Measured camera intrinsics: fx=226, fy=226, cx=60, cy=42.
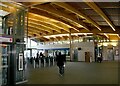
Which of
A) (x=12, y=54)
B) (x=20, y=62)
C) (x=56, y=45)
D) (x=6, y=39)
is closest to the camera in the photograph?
(x=6, y=39)

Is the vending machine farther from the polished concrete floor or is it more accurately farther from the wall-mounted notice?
the polished concrete floor

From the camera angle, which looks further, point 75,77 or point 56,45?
point 56,45

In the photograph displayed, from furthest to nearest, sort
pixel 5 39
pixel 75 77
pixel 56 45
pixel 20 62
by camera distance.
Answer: pixel 56 45, pixel 75 77, pixel 20 62, pixel 5 39

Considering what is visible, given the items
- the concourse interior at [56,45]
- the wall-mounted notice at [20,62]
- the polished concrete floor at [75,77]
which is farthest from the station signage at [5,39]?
the polished concrete floor at [75,77]

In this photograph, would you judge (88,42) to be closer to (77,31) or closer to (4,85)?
(77,31)

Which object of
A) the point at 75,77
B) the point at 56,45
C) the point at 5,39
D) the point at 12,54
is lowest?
the point at 75,77

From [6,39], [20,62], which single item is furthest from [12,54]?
[6,39]

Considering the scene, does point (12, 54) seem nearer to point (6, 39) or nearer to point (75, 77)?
point (6, 39)

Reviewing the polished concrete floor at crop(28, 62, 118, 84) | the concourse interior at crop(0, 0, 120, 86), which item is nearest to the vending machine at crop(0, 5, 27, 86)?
the concourse interior at crop(0, 0, 120, 86)

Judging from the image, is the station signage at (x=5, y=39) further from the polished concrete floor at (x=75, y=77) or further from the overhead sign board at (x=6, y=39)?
the polished concrete floor at (x=75, y=77)

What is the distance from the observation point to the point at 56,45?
158 ft

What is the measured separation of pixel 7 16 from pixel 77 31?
27.6m

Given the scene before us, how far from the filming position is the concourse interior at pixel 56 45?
1129cm

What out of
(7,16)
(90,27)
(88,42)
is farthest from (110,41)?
(7,16)
